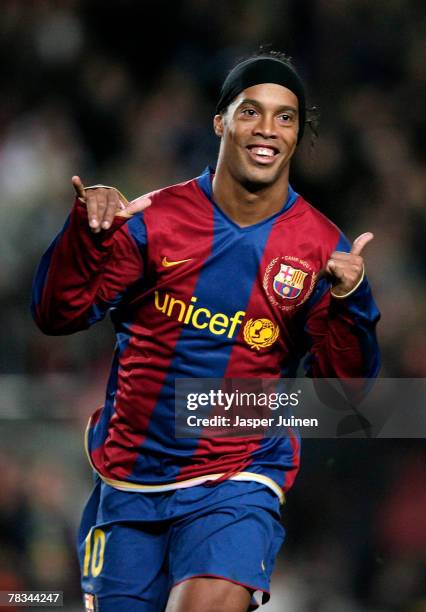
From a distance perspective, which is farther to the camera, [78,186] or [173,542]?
[173,542]

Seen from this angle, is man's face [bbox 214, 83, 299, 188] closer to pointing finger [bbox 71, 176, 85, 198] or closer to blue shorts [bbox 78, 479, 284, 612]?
pointing finger [bbox 71, 176, 85, 198]

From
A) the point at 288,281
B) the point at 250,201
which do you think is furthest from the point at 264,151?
the point at 288,281

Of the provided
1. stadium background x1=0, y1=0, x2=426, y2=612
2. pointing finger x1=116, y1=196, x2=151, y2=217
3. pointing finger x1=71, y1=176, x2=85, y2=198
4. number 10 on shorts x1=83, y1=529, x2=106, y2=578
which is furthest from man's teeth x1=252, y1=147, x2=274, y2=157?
stadium background x1=0, y1=0, x2=426, y2=612

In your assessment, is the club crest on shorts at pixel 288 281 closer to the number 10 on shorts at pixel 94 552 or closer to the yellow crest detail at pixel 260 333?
the yellow crest detail at pixel 260 333

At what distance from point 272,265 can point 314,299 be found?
0.56ft

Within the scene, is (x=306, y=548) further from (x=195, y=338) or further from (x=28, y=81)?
(x=28, y=81)

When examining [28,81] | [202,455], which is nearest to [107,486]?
[202,455]

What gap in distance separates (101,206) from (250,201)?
1.88 feet

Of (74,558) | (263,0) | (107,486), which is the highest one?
(263,0)

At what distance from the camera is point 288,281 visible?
3299 mm

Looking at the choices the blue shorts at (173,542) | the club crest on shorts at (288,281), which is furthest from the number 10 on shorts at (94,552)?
the club crest on shorts at (288,281)

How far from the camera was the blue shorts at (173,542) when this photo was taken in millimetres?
3084

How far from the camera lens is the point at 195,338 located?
3.28 m
